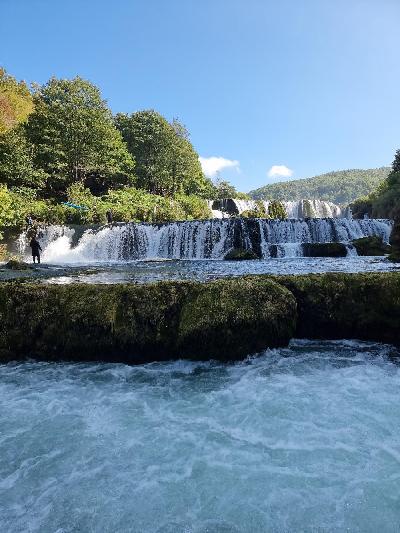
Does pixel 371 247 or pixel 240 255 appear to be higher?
pixel 371 247

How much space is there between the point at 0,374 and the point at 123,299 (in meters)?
2.16

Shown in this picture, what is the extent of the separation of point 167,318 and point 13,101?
57.7 m

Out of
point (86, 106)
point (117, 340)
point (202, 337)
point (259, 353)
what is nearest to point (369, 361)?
point (259, 353)

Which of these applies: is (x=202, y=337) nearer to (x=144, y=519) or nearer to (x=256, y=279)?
(x=256, y=279)

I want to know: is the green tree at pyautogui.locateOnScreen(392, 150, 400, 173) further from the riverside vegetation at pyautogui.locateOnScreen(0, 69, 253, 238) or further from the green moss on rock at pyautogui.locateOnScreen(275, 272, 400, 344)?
the green moss on rock at pyautogui.locateOnScreen(275, 272, 400, 344)

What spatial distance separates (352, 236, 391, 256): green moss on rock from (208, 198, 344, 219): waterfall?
97.4ft

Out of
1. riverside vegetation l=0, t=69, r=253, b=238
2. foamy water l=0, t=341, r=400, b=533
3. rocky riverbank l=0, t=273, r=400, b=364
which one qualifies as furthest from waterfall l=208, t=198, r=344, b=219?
foamy water l=0, t=341, r=400, b=533

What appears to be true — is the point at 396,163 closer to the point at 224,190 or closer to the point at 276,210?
the point at 276,210

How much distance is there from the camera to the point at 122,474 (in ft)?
11.4

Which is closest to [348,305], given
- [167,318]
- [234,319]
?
[234,319]

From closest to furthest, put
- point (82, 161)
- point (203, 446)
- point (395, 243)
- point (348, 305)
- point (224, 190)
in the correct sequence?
point (203, 446)
point (348, 305)
point (395, 243)
point (82, 161)
point (224, 190)

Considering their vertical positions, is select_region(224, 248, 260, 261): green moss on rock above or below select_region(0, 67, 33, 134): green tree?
below

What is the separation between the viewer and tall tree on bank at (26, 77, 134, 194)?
38625 millimetres

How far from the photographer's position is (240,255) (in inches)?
866
